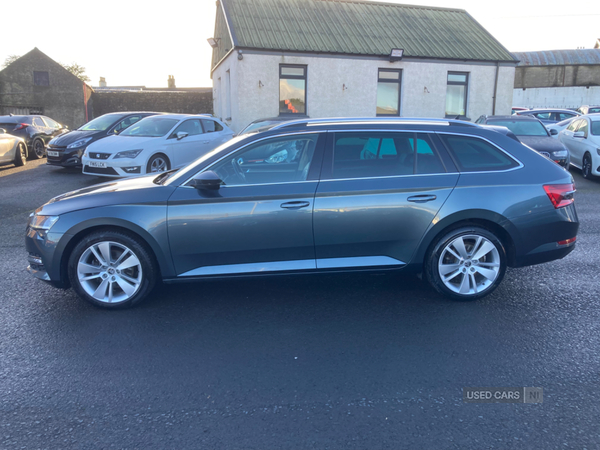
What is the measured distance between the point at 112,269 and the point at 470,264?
10.5ft

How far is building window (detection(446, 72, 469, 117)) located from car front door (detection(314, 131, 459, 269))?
1737 cm

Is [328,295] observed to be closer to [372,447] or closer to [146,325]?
[146,325]

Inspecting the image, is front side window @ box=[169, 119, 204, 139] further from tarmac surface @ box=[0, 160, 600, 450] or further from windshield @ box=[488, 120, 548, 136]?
windshield @ box=[488, 120, 548, 136]

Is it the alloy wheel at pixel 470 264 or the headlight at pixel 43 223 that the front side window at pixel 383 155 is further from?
the headlight at pixel 43 223

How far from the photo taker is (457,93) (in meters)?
20.5

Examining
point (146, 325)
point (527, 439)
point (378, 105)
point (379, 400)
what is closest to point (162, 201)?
point (146, 325)

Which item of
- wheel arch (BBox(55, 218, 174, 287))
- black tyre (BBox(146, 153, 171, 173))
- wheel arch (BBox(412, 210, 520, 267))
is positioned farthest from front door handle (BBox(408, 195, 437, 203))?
black tyre (BBox(146, 153, 171, 173))

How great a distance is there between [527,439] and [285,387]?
1.42 m

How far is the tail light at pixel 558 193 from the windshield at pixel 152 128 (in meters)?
9.36

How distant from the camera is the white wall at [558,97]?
38.4 meters

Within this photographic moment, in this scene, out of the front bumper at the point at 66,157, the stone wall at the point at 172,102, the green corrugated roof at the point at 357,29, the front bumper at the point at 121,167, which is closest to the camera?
the front bumper at the point at 121,167

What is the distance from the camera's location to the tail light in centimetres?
441

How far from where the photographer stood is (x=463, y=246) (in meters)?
4.43

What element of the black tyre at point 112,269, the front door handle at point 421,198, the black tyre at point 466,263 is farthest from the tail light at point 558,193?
the black tyre at point 112,269
